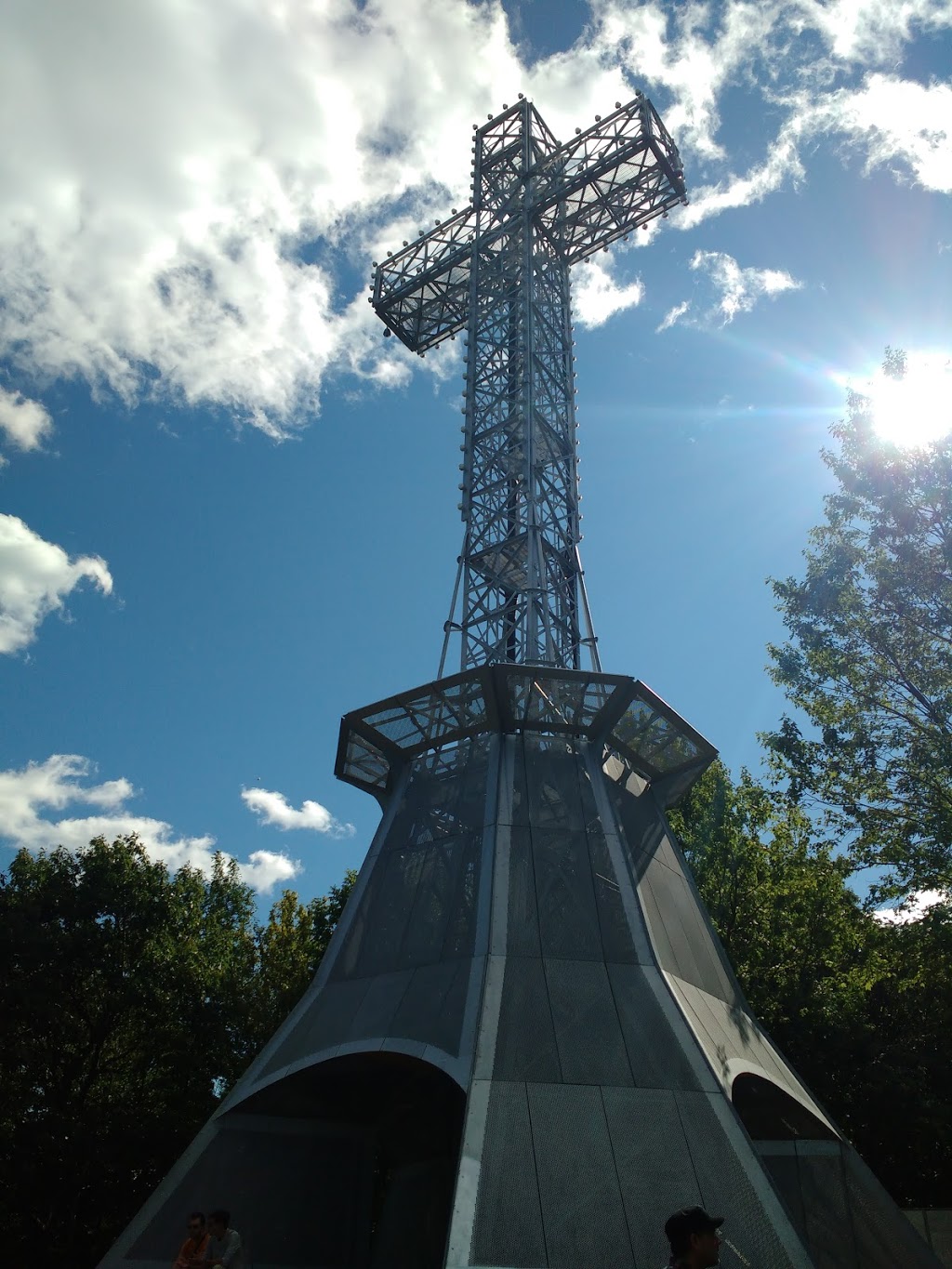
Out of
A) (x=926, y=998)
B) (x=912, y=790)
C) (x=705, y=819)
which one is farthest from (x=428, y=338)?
(x=926, y=998)

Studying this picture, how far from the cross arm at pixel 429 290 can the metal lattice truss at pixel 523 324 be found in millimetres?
43

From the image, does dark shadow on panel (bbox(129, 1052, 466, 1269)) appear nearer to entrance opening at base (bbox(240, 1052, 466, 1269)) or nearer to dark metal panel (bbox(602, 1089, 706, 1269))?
entrance opening at base (bbox(240, 1052, 466, 1269))

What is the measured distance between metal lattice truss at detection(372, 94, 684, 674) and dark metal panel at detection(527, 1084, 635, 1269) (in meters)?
9.44

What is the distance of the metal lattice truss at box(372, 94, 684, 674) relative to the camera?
69.3ft

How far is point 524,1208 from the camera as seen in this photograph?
1002 cm

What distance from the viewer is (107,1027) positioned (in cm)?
2552

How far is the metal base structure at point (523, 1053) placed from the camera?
34.3ft

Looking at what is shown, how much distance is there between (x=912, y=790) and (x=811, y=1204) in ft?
21.8

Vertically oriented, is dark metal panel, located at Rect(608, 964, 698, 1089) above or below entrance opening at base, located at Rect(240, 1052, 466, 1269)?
above

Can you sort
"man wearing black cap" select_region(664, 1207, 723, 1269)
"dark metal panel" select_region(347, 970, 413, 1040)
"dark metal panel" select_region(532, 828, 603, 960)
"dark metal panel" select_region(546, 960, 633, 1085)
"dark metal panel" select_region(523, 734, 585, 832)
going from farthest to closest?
"dark metal panel" select_region(523, 734, 585, 832) < "dark metal panel" select_region(532, 828, 603, 960) < "dark metal panel" select_region(347, 970, 413, 1040) < "dark metal panel" select_region(546, 960, 633, 1085) < "man wearing black cap" select_region(664, 1207, 723, 1269)

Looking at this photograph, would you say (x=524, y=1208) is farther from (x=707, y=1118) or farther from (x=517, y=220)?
(x=517, y=220)

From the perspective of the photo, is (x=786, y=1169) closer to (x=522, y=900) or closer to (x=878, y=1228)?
(x=878, y=1228)

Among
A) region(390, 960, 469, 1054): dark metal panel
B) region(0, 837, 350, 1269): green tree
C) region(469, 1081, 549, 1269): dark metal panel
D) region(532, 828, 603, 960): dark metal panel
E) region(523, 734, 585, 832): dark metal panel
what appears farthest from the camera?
region(0, 837, 350, 1269): green tree

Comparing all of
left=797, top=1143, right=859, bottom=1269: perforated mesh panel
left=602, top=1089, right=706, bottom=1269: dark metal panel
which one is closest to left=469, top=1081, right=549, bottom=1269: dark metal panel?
left=602, top=1089, right=706, bottom=1269: dark metal panel
